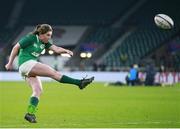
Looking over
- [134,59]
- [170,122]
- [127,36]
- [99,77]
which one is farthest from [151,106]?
[127,36]

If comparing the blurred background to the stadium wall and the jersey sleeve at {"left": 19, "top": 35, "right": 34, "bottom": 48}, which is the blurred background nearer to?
the stadium wall

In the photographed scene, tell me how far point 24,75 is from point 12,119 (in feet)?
5.31

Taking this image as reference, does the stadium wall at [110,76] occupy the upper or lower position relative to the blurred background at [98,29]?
lower

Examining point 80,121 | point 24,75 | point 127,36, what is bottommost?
point 80,121

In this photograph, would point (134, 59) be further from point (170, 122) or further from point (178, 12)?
point (170, 122)

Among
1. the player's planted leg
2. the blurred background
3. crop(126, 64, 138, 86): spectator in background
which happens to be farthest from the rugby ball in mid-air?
the blurred background

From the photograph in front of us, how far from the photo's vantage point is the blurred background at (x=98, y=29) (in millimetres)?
58094

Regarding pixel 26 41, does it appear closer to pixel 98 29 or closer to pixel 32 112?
pixel 32 112

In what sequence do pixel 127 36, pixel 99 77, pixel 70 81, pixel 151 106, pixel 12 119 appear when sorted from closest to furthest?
pixel 70 81 < pixel 12 119 < pixel 151 106 < pixel 99 77 < pixel 127 36

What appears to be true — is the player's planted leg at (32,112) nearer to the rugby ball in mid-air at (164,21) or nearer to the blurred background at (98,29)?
the rugby ball in mid-air at (164,21)

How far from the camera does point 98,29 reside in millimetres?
62781

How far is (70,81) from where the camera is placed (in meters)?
14.8

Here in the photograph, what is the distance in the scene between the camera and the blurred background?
5809 centimetres

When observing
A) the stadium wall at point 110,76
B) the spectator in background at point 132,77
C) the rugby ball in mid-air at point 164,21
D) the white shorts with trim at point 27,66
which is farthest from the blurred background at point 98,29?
the white shorts with trim at point 27,66
